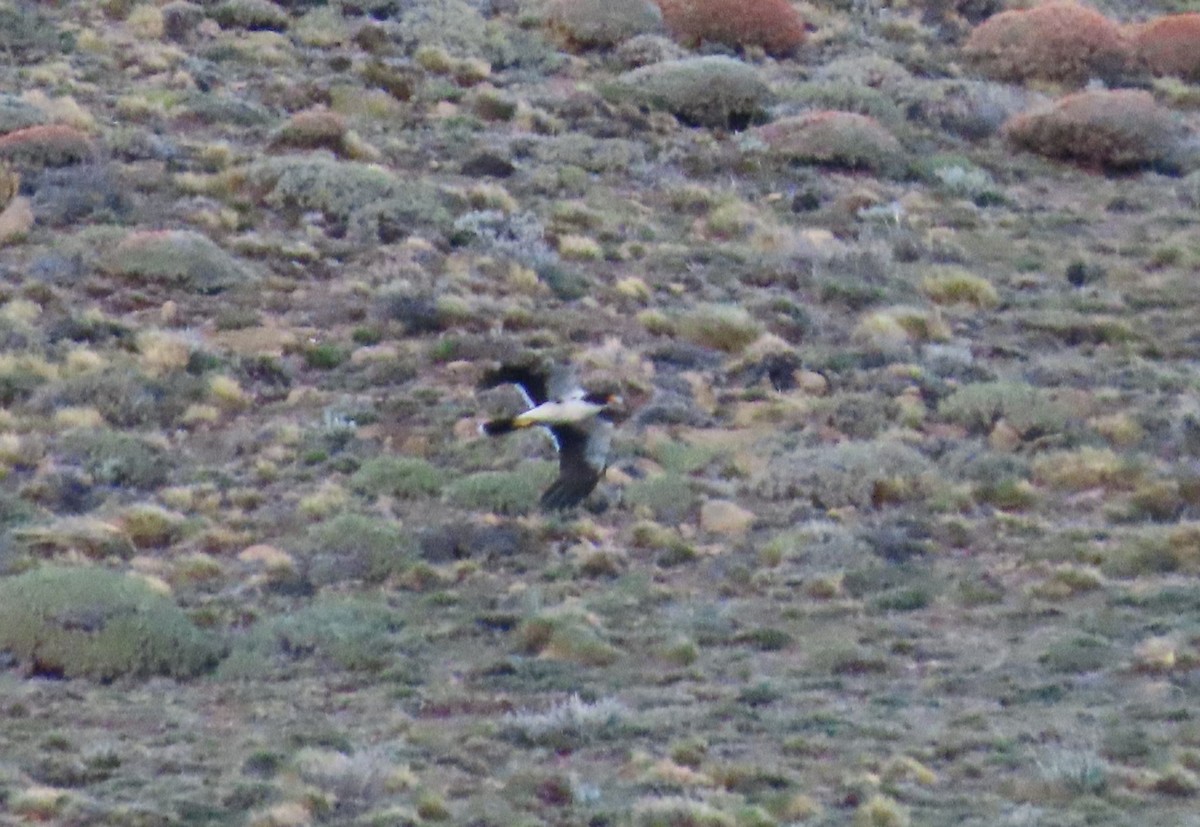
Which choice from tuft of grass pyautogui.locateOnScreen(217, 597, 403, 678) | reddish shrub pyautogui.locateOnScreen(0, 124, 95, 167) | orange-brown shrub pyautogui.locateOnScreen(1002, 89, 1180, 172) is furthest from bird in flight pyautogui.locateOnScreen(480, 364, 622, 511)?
orange-brown shrub pyautogui.locateOnScreen(1002, 89, 1180, 172)

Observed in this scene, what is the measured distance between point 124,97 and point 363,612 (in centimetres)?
1524

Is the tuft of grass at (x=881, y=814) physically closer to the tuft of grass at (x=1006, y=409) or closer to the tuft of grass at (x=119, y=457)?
the tuft of grass at (x=119, y=457)

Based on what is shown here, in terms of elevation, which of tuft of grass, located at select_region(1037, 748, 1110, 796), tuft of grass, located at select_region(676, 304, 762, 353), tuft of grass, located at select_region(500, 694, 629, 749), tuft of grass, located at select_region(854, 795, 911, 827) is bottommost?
tuft of grass, located at select_region(676, 304, 762, 353)

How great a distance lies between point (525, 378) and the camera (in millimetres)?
12953

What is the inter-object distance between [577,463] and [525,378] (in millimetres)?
628

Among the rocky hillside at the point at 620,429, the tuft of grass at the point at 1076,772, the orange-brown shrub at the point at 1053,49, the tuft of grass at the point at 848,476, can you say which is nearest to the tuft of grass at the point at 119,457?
the rocky hillside at the point at 620,429

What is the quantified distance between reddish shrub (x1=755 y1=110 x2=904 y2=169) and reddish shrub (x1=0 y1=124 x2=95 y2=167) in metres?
9.56

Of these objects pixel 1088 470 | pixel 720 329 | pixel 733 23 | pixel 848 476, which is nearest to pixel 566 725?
pixel 848 476

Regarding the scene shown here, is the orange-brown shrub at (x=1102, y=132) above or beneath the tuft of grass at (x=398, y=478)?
beneath

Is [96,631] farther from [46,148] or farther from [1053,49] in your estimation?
[1053,49]

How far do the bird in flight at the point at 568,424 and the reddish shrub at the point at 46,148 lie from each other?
48.4ft

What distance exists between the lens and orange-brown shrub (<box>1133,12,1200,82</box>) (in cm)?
3500

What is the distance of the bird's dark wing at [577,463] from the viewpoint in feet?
42.5

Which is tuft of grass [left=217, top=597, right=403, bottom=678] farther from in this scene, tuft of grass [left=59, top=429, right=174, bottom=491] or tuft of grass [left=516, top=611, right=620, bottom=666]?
tuft of grass [left=59, top=429, right=174, bottom=491]
